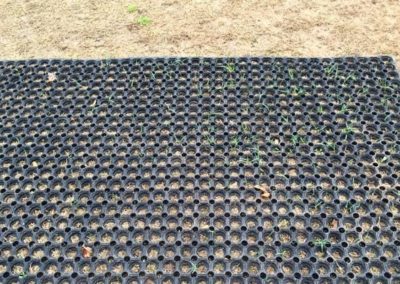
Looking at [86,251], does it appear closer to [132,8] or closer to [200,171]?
[200,171]

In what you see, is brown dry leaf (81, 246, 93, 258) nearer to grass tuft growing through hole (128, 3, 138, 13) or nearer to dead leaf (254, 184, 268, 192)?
dead leaf (254, 184, 268, 192)

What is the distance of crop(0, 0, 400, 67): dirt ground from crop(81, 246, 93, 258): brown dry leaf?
1.68 m

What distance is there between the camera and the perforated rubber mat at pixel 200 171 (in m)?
2.17

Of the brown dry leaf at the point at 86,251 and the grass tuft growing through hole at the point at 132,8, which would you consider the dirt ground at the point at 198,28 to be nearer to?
the grass tuft growing through hole at the point at 132,8

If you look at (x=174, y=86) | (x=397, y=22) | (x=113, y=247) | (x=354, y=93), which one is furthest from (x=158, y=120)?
(x=397, y=22)

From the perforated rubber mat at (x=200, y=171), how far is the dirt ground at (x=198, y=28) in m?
0.24

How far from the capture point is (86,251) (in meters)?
2.21

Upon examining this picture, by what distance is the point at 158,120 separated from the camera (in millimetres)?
2807

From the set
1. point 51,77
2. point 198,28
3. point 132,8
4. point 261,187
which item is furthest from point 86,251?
point 132,8

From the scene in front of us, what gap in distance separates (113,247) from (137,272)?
0.18 meters

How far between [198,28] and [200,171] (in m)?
1.54

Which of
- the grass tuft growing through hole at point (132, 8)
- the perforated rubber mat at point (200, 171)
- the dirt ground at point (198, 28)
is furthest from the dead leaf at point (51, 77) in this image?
the grass tuft growing through hole at point (132, 8)

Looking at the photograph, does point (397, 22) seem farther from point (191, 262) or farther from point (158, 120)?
point (191, 262)

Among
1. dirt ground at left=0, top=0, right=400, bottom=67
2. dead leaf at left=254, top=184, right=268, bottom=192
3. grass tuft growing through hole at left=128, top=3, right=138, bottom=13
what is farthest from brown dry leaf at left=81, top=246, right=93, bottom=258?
grass tuft growing through hole at left=128, top=3, right=138, bottom=13
